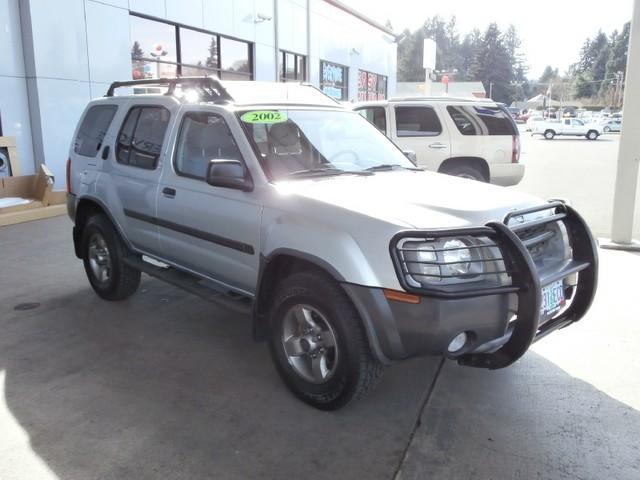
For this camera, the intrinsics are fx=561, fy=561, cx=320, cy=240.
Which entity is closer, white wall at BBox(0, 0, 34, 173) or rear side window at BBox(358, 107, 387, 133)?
rear side window at BBox(358, 107, 387, 133)

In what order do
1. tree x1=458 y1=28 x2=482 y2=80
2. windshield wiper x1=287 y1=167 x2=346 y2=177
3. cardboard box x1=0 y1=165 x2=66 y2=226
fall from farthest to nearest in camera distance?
1. tree x1=458 y1=28 x2=482 y2=80
2. cardboard box x1=0 y1=165 x2=66 y2=226
3. windshield wiper x1=287 y1=167 x2=346 y2=177

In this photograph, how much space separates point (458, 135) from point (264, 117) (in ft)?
20.1

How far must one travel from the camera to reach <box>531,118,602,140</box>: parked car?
3975 cm

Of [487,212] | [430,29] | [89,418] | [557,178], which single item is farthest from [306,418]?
[430,29]

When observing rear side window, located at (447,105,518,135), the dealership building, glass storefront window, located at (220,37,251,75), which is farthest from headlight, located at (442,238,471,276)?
glass storefront window, located at (220,37,251,75)

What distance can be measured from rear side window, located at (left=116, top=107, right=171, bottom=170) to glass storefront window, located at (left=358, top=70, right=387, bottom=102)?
2286 centimetres

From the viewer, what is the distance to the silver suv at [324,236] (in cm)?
295

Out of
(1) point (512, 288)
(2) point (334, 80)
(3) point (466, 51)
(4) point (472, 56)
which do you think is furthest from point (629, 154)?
(3) point (466, 51)

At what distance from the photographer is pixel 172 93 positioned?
4.75 metres

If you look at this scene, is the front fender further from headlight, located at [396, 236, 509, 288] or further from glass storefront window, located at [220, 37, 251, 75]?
glass storefront window, located at [220, 37, 251, 75]

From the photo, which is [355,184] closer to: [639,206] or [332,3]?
[639,206]

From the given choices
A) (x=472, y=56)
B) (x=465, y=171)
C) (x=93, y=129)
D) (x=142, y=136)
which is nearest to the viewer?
(x=142, y=136)

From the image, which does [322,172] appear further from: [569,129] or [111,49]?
[569,129]

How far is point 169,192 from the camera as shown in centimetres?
445
